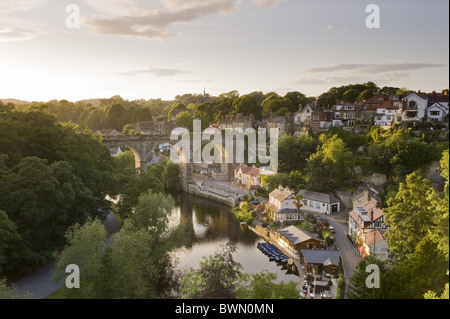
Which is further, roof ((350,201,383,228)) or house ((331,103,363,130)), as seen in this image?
house ((331,103,363,130))

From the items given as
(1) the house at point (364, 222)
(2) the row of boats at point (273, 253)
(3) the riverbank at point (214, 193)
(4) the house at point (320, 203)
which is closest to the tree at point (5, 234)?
(2) the row of boats at point (273, 253)

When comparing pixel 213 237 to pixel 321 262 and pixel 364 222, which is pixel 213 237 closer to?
pixel 321 262

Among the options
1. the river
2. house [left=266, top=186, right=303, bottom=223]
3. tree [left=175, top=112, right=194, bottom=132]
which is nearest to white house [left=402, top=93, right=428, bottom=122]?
house [left=266, top=186, right=303, bottom=223]

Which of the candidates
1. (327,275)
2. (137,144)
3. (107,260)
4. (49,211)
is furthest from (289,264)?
(137,144)

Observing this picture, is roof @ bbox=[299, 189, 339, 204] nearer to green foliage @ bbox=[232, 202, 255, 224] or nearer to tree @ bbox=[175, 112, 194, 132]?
green foliage @ bbox=[232, 202, 255, 224]

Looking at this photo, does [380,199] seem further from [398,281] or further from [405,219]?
[398,281]

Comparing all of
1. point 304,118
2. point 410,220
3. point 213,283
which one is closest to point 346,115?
point 304,118
